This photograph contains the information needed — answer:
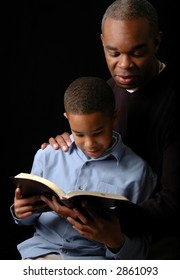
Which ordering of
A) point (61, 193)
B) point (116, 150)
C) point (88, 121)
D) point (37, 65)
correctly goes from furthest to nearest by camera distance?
point (37, 65) < point (116, 150) < point (88, 121) < point (61, 193)

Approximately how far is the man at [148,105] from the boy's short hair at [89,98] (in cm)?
10

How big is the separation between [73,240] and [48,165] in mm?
261

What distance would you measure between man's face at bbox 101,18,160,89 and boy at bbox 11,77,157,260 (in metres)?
0.08

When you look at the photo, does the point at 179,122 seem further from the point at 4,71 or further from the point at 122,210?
the point at 4,71

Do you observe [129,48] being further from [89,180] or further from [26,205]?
[26,205]

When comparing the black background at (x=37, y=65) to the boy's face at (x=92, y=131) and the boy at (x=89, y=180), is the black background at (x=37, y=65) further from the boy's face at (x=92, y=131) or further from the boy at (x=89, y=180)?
the boy's face at (x=92, y=131)

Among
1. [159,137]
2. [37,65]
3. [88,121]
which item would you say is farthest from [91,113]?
[37,65]

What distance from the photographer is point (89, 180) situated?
2.02m

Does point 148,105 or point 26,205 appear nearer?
point 26,205

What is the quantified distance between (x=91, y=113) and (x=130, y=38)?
0.27m

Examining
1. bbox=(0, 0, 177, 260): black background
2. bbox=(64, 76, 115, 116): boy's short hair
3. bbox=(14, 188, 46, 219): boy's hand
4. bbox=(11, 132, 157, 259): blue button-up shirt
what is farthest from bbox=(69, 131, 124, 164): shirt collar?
bbox=(0, 0, 177, 260): black background

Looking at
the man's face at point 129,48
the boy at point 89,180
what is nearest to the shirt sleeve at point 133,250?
the boy at point 89,180
